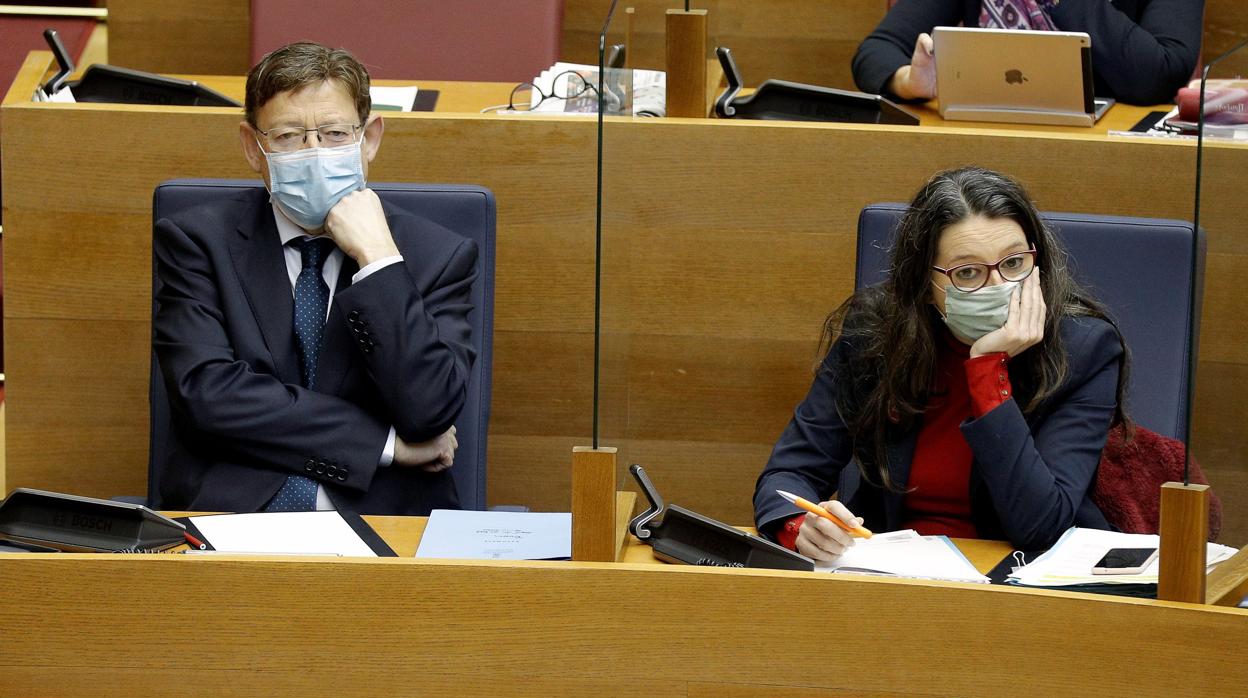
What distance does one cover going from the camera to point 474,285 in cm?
229

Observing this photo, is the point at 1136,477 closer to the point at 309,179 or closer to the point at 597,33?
the point at 309,179

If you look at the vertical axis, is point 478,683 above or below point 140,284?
Result: below

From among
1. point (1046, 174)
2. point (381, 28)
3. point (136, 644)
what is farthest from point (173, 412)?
point (381, 28)

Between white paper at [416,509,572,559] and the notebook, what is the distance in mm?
1375

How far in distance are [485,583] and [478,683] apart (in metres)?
0.09

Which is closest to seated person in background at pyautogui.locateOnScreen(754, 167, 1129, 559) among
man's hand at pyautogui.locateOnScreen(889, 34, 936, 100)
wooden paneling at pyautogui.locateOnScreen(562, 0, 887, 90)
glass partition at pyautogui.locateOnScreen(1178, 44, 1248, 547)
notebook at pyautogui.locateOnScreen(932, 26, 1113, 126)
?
glass partition at pyautogui.locateOnScreen(1178, 44, 1248, 547)

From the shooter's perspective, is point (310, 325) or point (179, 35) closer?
point (310, 325)

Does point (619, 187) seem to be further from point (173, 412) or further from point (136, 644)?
point (173, 412)

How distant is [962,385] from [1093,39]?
4.81 ft

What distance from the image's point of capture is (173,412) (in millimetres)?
2148

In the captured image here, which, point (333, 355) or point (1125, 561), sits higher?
point (333, 355)

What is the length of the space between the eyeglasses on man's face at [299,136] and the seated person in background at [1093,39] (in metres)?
1.31

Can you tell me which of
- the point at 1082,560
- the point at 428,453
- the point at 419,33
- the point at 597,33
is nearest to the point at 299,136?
the point at 428,453

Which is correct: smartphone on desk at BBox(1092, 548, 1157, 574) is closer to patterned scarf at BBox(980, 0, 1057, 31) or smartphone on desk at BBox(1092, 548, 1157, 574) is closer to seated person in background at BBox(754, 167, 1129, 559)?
seated person in background at BBox(754, 167, 1129, 559)
